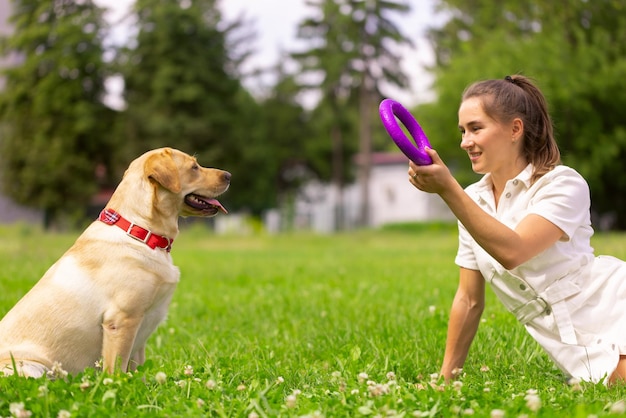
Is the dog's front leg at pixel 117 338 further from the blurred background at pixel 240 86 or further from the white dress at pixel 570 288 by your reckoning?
the blurred background at pixel 240 86

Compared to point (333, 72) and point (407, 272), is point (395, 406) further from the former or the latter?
point (333, 72)

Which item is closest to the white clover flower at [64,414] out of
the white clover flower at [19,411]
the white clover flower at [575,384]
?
the white clover flower at [19,411]

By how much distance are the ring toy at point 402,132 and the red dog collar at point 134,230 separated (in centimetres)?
149

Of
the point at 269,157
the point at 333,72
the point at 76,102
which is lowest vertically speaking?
the point at 269,157

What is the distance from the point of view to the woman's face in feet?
11.9

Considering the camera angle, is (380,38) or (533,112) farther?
(380,38)

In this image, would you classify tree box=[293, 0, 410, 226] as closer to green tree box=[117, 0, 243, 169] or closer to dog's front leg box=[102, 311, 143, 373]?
green tree box=[117, 0, 243, 169]

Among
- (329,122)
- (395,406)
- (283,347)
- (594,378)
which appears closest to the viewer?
(395,406)

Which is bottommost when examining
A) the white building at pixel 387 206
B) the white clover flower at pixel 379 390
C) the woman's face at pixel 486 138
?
the white building at pixel 387 206

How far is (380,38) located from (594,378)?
34747mm

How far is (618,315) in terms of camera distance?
3633 millimetres

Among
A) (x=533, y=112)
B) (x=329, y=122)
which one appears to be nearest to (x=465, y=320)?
(x=533, y=112)

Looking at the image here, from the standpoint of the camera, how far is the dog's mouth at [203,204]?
4315 mm

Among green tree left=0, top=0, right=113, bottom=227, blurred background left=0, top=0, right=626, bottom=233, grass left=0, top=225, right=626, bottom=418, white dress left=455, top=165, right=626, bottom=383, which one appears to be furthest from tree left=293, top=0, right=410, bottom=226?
white dress left=455, top=165, right=626, bottom=383
